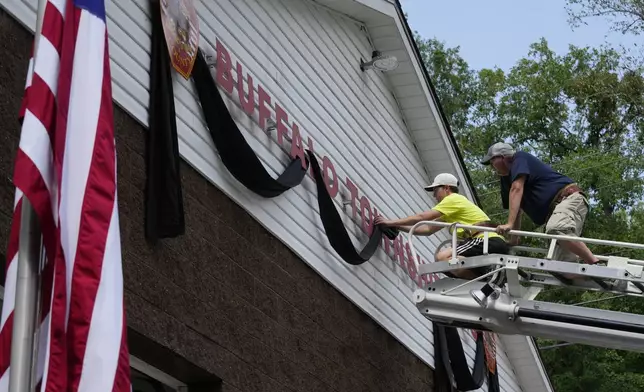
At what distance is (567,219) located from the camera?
11.6 m

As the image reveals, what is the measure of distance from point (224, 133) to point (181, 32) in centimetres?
Answer: 99

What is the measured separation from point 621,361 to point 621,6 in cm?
1217

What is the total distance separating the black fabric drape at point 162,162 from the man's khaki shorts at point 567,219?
369cm

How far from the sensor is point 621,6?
39.0 m

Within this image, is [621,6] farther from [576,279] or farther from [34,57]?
[34,57]

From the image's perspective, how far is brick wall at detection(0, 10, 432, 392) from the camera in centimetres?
938

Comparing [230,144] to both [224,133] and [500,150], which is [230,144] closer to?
[224,133]

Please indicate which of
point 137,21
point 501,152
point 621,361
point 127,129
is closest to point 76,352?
point 127,129

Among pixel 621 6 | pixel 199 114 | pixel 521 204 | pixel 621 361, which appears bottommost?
pixel 621 361

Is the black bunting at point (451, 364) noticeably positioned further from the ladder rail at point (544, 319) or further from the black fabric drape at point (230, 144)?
the black fabric drape at point (230, 144)

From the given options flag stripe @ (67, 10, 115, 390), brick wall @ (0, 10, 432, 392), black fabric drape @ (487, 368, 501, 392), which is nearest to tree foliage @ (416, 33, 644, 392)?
black fabric drape @ (487, 368, 501, 392)

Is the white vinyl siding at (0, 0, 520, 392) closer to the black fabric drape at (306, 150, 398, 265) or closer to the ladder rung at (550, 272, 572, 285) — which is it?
the black fabric drape at (306, 150, 398, 265)

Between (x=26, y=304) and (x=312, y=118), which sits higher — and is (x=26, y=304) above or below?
below

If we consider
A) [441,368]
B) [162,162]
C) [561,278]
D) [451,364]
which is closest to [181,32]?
[162,162]
